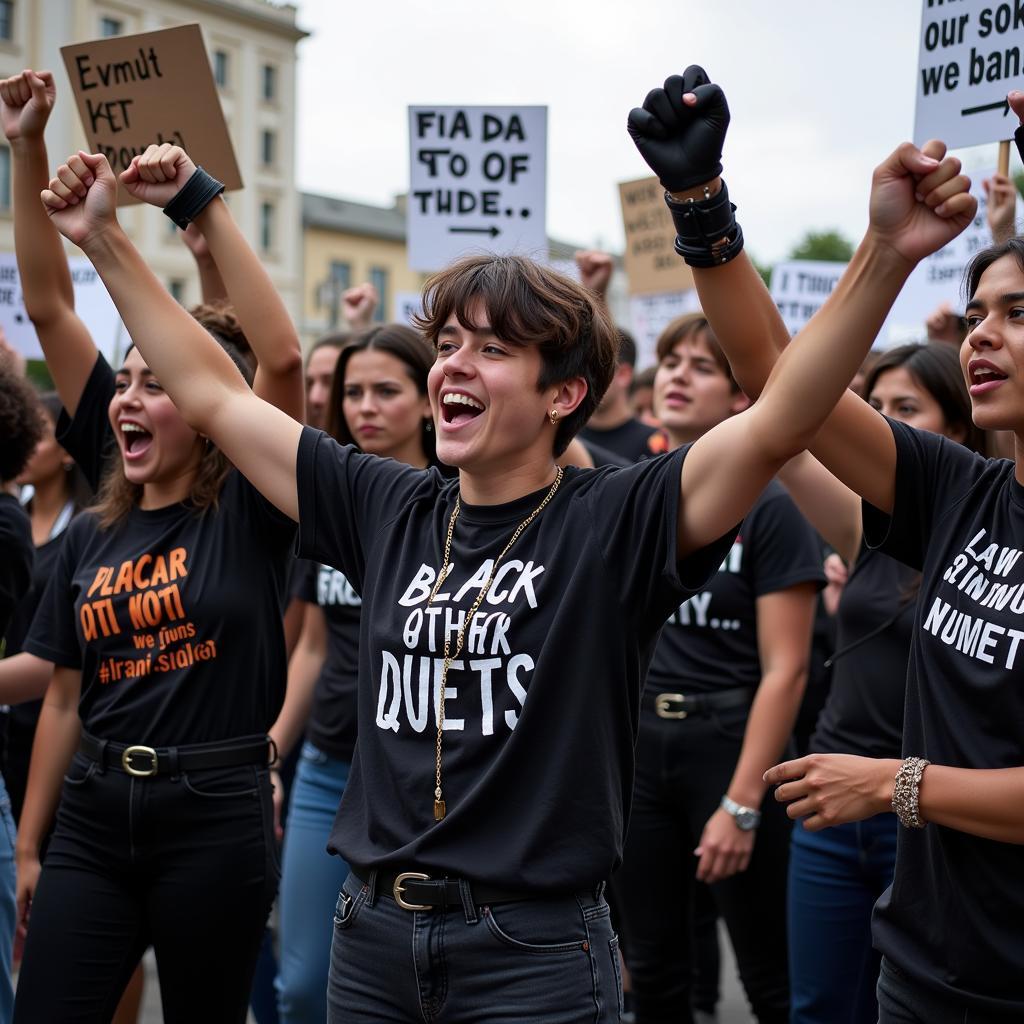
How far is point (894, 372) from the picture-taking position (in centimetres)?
392

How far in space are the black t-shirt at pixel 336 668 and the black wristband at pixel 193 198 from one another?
1.55 meters

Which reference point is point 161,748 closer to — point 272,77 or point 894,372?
point 894,372

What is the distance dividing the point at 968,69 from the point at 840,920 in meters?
2.58

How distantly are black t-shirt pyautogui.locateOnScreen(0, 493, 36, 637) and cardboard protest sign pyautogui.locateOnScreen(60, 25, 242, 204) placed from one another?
1.13 m

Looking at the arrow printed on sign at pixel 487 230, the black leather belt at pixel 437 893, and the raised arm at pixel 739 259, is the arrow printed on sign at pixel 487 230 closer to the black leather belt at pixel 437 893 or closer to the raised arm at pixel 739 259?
the raised arm at pixel 739 259

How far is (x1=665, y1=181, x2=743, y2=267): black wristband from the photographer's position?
2.21 m

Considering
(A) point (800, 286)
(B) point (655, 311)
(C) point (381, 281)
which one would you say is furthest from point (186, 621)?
(C) point (381, 281)

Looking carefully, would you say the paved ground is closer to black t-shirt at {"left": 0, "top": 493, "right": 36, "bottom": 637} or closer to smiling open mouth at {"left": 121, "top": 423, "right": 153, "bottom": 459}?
black t-shirt at {"left": 0, "top": 493, "right": 36, "bottom": 637}

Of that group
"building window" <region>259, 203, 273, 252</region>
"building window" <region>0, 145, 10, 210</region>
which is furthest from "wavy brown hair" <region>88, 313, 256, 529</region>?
"building window" <region>259, 203, 273, 252</region>

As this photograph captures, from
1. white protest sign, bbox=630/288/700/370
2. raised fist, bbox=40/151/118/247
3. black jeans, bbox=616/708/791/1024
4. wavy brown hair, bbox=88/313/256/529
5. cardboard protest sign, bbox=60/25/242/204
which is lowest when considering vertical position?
black jeans, bbox=616/708/791/1024

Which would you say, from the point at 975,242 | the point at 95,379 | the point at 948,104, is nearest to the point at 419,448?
the point at 95,379

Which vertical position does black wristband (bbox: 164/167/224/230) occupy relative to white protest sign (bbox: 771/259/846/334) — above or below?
below

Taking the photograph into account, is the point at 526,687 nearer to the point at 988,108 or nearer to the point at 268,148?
the point at 988,108

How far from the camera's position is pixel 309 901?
3945mm
